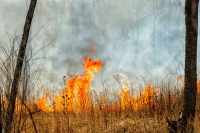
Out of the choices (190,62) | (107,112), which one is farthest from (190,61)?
(107,112)

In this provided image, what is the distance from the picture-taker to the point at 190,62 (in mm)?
3904

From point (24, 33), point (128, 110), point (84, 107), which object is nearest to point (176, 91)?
point (128, 110)

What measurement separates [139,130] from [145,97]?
207cm

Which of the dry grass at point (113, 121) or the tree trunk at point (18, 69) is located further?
the dry grass at point (113, 121)

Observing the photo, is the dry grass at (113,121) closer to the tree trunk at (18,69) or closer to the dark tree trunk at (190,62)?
the dark tree trunk at (190,62)

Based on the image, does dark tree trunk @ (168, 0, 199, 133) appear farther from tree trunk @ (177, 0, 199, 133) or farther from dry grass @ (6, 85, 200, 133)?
dry grass @ (6, 85, 200, 133)

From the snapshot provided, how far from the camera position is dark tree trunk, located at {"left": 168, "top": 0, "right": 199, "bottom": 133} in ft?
12.6

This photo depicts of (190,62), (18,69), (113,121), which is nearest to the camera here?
(18,69)

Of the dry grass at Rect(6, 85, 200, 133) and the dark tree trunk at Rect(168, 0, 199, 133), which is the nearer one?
the dark tree trunk at Rect(168, 0, 199, 133)

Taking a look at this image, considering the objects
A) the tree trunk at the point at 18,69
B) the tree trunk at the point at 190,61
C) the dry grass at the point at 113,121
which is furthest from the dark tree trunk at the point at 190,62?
the tree trunk at the point at 18,69

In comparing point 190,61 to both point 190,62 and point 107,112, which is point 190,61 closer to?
point 190,62

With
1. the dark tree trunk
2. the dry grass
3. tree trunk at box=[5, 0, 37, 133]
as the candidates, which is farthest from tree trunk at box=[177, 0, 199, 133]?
tree trunk at box=[5, 0, 37, 133]

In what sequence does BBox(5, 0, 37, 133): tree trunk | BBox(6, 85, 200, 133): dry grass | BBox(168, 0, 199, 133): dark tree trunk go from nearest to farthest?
BBox(5, 0, 37, 133): tree trunk → BBox(168, 0, 199, 133): dark tree trunk → BBox(6, 85, 200, 133): dry grass

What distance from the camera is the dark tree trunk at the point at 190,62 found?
151 inches
